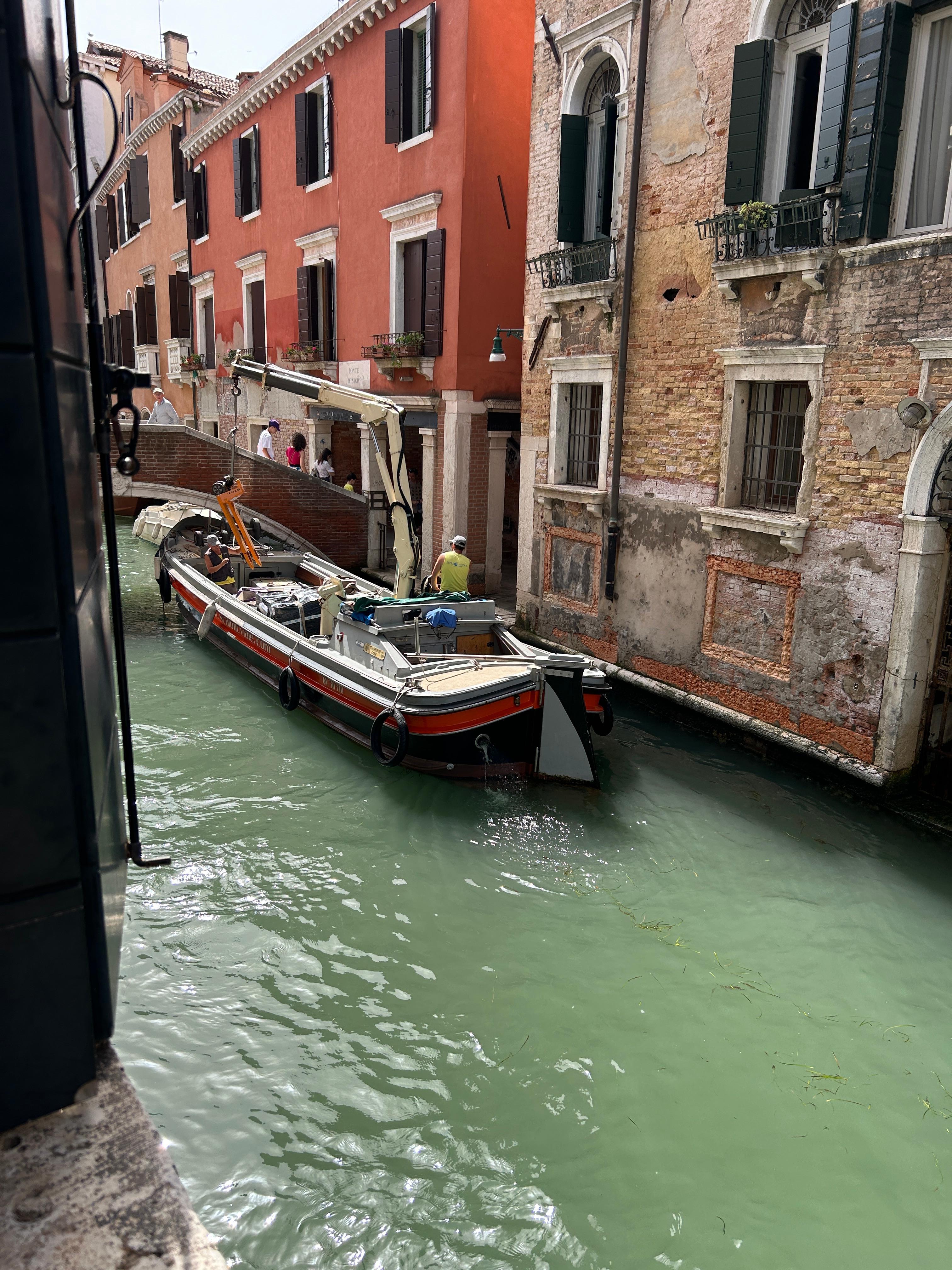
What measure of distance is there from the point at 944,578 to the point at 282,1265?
20.9 feet

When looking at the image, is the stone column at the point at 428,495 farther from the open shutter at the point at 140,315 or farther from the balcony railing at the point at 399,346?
the open shutter at the point at 140,315

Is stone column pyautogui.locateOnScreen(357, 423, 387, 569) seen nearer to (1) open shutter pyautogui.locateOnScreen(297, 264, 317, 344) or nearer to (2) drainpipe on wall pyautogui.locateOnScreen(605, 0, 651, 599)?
(1) open shutter pyautogui.locateOnScreen(297, 264, 317, 344)

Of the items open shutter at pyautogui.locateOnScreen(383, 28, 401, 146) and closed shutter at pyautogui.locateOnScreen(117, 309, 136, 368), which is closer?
open shutter at pyautogui.locateOnScreen(383, 28, 401, 146)

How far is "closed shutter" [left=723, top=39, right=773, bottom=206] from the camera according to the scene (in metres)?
7.96

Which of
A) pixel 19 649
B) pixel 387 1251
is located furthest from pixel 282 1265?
pixel 19 649

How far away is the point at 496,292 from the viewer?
13.3m

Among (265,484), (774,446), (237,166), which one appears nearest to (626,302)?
(774,446)

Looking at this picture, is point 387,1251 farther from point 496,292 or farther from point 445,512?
point 496,292

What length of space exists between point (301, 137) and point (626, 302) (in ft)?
31.8

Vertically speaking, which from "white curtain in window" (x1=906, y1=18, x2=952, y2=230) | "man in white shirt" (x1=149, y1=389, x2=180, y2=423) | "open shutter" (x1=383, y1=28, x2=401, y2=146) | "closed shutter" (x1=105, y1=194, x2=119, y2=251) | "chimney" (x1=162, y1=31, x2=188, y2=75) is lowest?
"man in white shirt" (x1=149, y1=389, x2=180, y2=423)

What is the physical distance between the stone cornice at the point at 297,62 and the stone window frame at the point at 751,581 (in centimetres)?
1019

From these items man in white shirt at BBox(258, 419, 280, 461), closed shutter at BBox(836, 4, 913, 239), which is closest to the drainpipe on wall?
closed shutter at BBox(836, 4, 913, 239)

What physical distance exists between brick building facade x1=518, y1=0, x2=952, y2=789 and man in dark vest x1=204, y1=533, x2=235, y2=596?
443 cm

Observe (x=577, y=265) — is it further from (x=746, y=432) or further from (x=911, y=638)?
(x=911, y=638)
